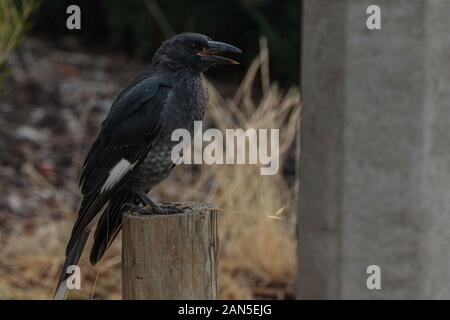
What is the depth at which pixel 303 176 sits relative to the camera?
1929mm

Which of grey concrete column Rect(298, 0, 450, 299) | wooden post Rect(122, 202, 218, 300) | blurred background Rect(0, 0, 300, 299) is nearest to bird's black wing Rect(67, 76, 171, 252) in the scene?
blurred background Rect(0, 0, 300, 299)

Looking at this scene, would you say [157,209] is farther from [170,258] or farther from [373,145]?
[373,145]

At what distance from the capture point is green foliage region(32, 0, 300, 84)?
695 centimetres

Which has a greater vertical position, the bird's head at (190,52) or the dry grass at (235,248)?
the bird's head at (190,52)

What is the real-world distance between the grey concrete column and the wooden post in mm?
459

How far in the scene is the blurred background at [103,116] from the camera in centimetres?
456

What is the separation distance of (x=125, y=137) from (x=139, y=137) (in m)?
0.05

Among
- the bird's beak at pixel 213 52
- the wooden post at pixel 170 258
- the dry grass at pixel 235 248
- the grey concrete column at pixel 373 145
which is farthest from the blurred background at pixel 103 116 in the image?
the grey concrete column at pixel 373 145

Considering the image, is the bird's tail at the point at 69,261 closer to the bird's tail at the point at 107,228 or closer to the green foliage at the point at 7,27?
the bird's tail at the point at 107,228

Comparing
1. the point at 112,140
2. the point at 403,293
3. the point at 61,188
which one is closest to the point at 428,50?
the point at 403,293

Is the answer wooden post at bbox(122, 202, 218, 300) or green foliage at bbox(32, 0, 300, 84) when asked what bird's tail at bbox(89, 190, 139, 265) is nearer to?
wooden post at bbox(122, 202, 218, 300)

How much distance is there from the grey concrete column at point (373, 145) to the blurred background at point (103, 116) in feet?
3.34

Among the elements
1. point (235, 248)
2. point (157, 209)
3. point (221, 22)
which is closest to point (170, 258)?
point (157, 209)

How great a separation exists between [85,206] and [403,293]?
119cm
